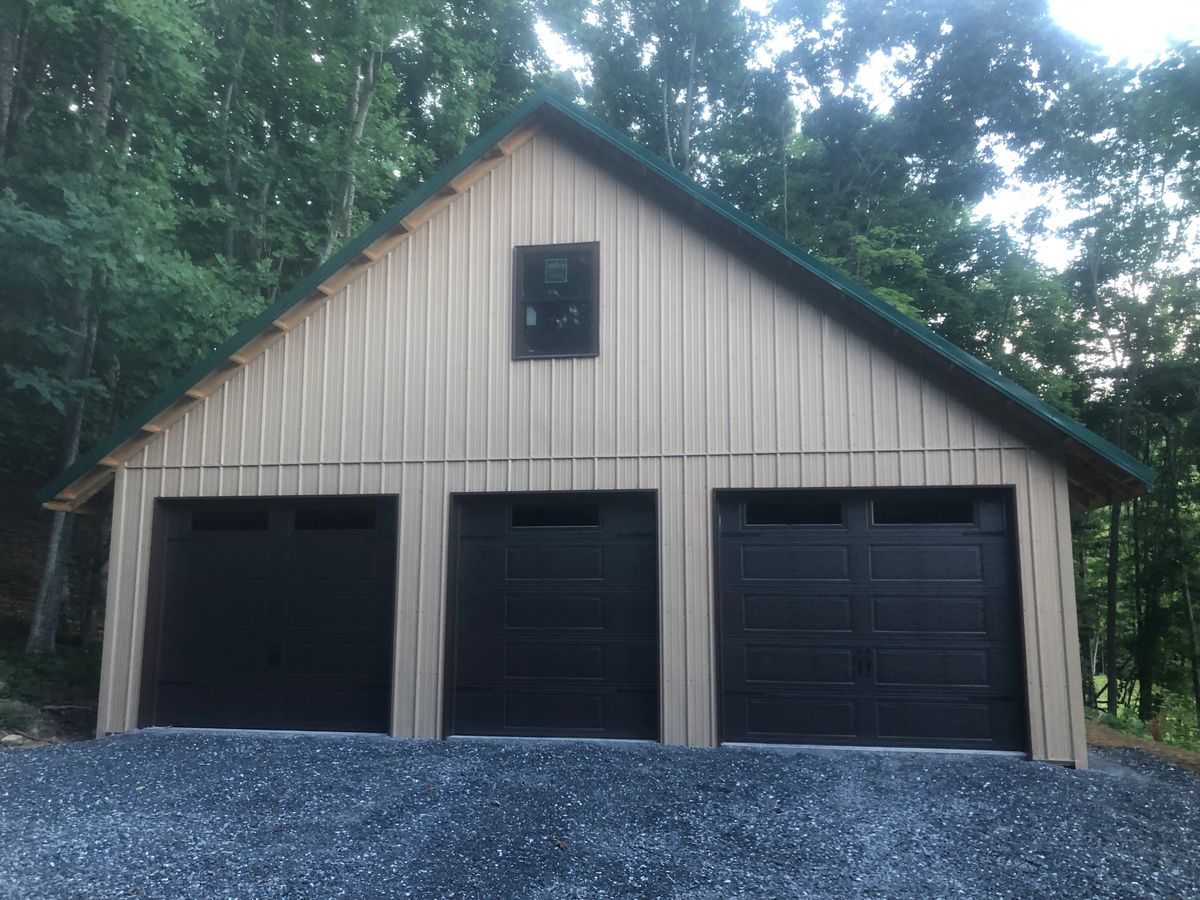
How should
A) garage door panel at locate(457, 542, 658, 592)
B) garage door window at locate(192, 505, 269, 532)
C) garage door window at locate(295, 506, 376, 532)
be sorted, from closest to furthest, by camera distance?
garage door panel at locate(457, 542, 658, 592), garage door window at locate(295, 506, 376, 532), garage door window at locate(192, 505, 269, 532)

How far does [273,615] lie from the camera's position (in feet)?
28.6

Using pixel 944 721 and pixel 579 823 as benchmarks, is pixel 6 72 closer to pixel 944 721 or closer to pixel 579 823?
pixel 579 823

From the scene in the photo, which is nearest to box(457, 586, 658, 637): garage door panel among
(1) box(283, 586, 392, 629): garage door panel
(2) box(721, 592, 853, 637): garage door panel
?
(2) box(721, 592, 853, 637): garage door panel

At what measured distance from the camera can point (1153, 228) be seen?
1756 cm

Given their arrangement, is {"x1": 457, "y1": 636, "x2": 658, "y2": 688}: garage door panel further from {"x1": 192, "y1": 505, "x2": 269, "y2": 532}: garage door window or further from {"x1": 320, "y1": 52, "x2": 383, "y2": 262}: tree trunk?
{"x1": 320, "y1": 52, "x2": 383, "y2": 262}: tree trunk

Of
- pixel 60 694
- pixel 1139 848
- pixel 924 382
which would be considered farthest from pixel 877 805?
pixel 60 694

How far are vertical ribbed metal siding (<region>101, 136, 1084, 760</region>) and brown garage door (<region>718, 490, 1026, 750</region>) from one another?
0.28 metres

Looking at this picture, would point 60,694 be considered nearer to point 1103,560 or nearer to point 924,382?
point 924,382

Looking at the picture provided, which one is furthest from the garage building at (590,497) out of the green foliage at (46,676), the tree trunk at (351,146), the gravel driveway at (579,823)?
the tree trunk at (351,146)

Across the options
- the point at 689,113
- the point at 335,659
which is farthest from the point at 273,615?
the point at 689,113

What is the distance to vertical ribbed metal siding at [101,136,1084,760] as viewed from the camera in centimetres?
776

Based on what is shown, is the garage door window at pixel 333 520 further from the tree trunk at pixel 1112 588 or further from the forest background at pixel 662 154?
the tree trunk at pixel 1112 588

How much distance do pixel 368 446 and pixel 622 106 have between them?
63.8ft

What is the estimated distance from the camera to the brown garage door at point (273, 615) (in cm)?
848
